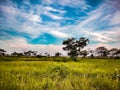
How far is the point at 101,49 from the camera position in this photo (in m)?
77.4

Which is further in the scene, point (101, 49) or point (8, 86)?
point (101, 49)

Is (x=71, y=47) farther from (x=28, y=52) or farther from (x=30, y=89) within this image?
(x=30, y=89)

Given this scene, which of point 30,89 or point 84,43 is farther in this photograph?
point 84,43

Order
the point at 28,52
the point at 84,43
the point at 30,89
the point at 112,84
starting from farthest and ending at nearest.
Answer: the point at 28,52, the point at 84,43, the point at 112,84, the point at 30,89

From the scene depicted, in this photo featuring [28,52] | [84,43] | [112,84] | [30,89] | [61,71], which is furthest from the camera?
[28,52]

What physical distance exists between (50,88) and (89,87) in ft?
2.83

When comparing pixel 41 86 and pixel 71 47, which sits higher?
pixel 71 47

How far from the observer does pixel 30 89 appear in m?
3.63

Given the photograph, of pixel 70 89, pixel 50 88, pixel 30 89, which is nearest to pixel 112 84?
pixel 70 89

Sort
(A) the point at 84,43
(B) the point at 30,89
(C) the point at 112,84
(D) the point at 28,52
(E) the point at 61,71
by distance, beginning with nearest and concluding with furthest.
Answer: (B) the point at 30,89 → (C) the point at 112,84 → (E) the point at 61,71 → (A) the point at 84,43 → (D) the point at 28,52

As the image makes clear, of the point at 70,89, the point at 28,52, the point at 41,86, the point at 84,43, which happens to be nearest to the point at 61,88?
the point at 70,89

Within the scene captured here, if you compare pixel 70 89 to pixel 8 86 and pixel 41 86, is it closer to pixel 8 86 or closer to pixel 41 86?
pixel 41 86

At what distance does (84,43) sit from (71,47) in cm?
391

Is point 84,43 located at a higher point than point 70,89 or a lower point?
Result: higher
